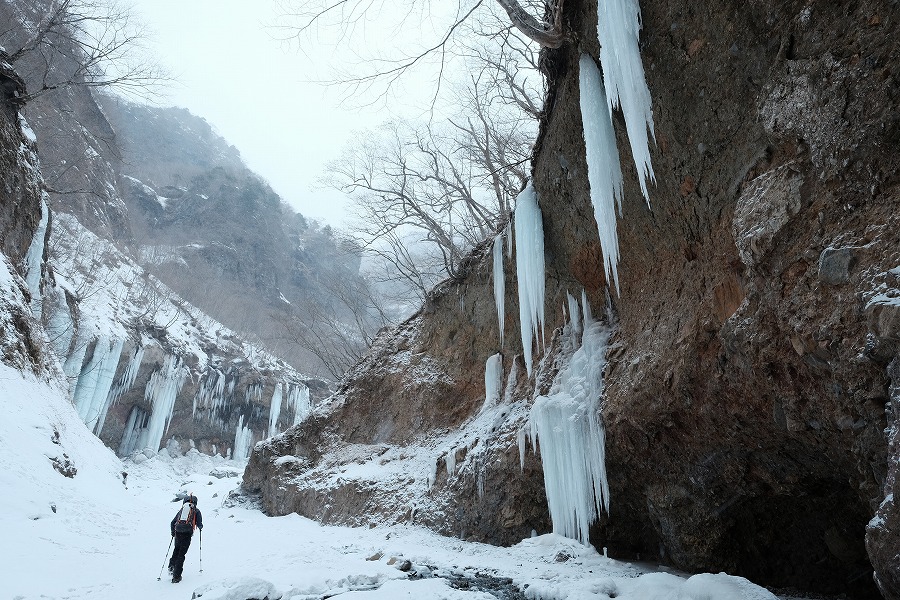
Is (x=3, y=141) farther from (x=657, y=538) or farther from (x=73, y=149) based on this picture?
(x=73, y=149)

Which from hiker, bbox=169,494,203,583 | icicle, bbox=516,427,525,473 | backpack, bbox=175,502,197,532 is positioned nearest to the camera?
hiker, bbox=169,494,203,583

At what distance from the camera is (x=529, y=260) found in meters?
8.12

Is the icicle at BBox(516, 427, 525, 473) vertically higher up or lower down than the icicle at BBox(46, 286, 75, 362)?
lower down

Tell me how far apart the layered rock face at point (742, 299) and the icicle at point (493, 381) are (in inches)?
47.1

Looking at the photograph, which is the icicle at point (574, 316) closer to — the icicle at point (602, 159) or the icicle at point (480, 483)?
the icicle at point (602, 159)

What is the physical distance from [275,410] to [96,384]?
10537 millimetres

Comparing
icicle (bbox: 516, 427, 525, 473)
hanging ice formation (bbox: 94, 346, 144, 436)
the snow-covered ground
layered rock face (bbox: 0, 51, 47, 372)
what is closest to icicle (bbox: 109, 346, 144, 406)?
hanging ice formation (bbox: 94, 346, 144, 436)

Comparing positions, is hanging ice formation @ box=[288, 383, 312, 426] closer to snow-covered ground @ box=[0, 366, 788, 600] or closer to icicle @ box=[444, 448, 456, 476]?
snow-covered ground @ box=[0, 366, 788, 600]

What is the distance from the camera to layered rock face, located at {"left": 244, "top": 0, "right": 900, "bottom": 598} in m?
3.01

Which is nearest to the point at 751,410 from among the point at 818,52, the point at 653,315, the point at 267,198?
the point at 653,315

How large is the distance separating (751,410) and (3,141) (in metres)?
14.4

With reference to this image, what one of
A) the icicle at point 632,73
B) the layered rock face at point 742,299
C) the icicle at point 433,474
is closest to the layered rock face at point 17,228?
the icicle at point 433,474

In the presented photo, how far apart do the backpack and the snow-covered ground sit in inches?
21.5

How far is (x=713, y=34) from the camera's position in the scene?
171 inches
